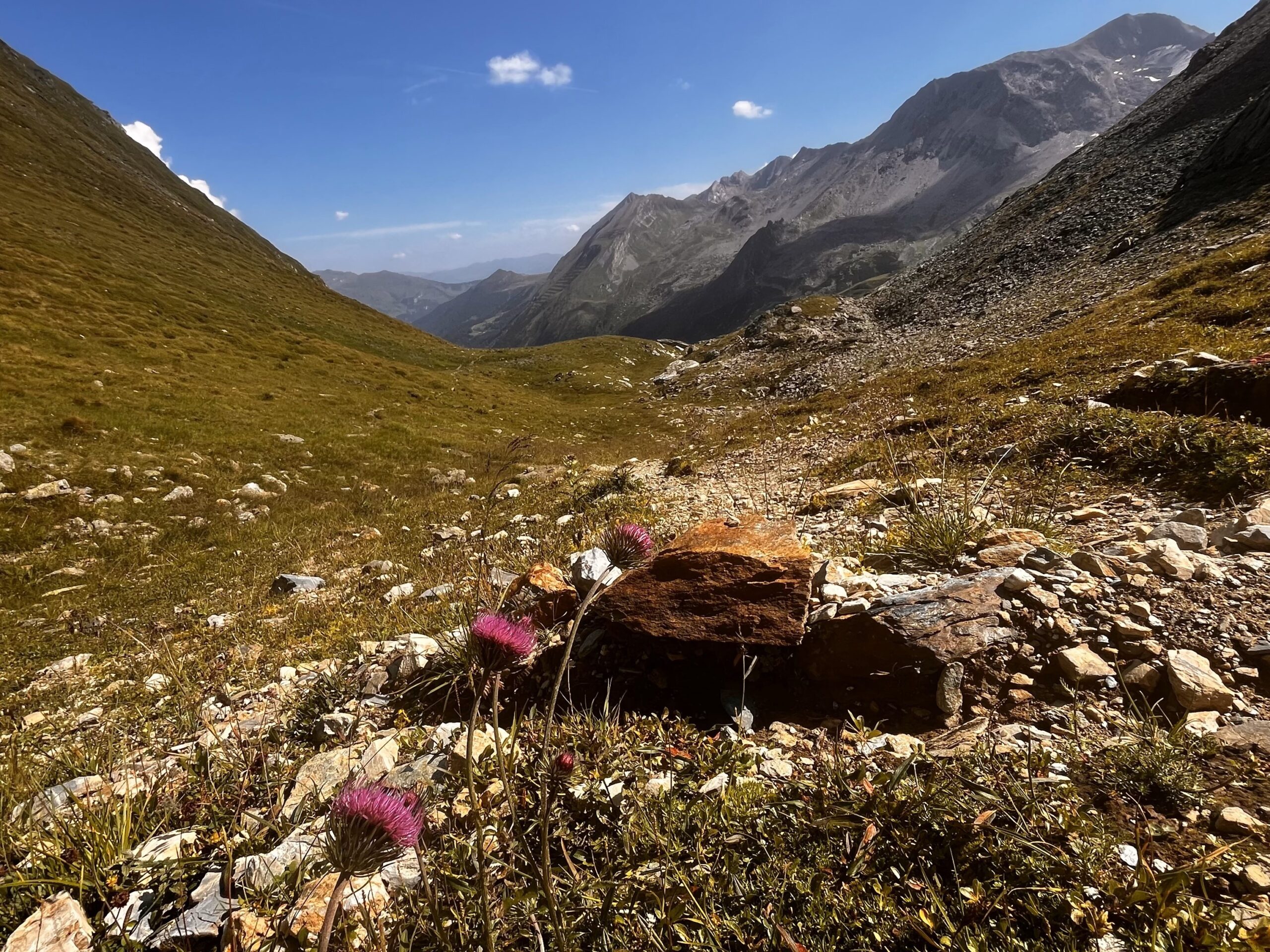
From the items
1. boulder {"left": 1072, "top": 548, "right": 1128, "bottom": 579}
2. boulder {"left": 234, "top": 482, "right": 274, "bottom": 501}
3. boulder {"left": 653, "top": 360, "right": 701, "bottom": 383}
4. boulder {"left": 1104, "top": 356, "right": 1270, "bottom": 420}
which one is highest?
boulder {"left": 1104, "top": 356, "right": 1270, "bottom": 420}

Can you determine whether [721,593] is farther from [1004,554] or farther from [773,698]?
[1004,554]

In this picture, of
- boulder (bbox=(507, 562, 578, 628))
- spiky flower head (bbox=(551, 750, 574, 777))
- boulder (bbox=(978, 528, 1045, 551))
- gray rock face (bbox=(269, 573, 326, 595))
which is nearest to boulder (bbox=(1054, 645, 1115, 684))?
boulder (bbox=(978, 528, 1045, 551))

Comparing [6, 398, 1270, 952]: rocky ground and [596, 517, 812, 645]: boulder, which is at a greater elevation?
[596, 517, 812, 645]: boulder

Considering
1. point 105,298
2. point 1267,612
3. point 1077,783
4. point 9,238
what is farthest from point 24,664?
point 9,238

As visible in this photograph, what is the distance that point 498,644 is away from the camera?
2645 millimetres

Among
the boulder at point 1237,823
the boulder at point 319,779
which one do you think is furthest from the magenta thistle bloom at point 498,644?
the boulder at point 1237,823

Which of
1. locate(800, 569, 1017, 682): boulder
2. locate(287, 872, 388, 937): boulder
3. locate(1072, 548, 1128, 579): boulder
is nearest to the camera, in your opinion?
locate(287, 872, 388, 937): boulder

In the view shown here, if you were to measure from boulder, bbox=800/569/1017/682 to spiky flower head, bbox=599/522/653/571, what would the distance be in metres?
1.46

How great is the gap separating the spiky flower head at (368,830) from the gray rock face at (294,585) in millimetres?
7782

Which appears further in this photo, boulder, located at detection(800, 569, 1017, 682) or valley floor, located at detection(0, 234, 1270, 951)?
boulder, located at detection(800, 569, 1017, 682)

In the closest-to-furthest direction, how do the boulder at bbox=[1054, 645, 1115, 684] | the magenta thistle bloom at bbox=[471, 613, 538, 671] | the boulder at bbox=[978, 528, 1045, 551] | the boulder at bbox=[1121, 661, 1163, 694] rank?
the magenta thistle bloom at bbox=[471, 613, 538, 671] < the boulder at bbox=[1121, 661, 1163, 694] < the boulder at bbox=[1054, 645, 1115, 684] < the boulder at bbox=[978, 528, 1045, 551]

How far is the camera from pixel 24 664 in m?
7.09

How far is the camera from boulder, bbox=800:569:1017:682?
3385 millimetres

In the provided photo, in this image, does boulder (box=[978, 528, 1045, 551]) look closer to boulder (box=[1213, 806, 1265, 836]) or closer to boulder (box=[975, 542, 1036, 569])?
boulder (box=[975, 542, 1036, 569])
